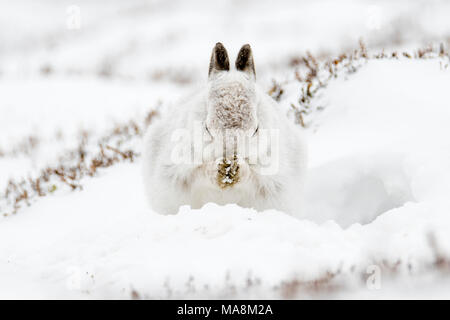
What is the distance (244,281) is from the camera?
2656mm

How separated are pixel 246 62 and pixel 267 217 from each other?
5.56 feet

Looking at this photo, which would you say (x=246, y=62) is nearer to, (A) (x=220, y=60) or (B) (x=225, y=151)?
(A) (x=220, y=60)

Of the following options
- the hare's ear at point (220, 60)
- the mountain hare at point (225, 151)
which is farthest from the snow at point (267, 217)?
the hare's ear at point (220, 60)

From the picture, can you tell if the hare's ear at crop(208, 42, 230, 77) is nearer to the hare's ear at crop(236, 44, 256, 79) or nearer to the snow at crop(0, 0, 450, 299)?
the hare's ear at crop(236, 44, 256, 79)

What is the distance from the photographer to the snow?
8.89 ft

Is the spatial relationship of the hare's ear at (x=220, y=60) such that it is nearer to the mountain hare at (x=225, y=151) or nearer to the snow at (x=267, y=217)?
the mountain hare at (x=225, y=151)

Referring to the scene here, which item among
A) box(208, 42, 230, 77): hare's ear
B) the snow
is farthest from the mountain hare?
the snow

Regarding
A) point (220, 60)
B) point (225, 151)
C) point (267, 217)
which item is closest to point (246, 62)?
point (220, 60)

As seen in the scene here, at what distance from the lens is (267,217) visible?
3.44 meters

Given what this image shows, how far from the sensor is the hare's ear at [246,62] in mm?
4379

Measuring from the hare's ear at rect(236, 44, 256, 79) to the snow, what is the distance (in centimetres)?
150

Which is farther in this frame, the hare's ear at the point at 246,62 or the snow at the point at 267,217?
the hare's ear at the point at 246,62
